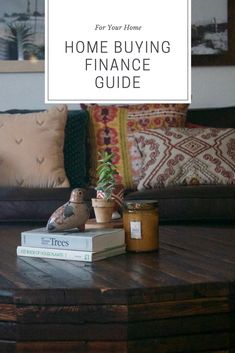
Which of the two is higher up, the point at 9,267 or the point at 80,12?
the point at 80,12

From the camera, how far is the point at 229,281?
147 centimetres

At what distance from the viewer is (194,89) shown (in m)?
3.84

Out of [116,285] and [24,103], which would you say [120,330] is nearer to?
[116,285]

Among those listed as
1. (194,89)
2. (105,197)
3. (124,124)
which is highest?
(194,89)

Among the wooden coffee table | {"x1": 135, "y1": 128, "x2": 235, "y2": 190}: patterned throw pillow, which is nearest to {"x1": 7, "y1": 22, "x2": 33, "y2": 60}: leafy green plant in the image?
{"x1": 135, "y1": 128, "x2": 235, "y2": 190}: patterned throw pillow

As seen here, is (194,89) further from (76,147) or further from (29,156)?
(29,156)

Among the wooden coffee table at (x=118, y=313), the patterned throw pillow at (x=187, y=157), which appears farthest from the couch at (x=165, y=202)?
the wooden coffee table at (x=118, y=313)

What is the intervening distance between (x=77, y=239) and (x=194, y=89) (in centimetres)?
228

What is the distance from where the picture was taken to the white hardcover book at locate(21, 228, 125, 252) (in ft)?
5.59

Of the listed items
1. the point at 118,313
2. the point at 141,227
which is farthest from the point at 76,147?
the point at 118,313

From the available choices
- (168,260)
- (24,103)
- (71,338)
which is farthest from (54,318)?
(24,103)

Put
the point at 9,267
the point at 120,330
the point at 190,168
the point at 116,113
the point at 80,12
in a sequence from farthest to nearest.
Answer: the point at 80,12, the point at 116,113, the point at 190,168, the point at 9,267, the point at 120,330

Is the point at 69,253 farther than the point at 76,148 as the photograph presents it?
No

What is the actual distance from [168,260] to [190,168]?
1519 mm
